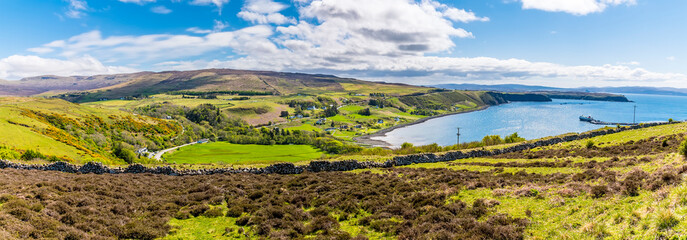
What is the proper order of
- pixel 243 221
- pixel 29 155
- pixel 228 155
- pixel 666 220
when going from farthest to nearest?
pixel 228 155
pixel 29 155
pixel 243 221
pixel 666 220

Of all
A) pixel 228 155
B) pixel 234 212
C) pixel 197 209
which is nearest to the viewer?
pixel 234 212

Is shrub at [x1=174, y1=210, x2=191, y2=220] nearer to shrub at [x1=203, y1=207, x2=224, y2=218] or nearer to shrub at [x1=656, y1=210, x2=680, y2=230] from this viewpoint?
shrub at [x1=203, y1=207, x2=224, y2=218]

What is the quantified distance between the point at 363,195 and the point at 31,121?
80.3 m

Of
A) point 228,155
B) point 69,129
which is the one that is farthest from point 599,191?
point 69,129

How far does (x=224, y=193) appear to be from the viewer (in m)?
22.7

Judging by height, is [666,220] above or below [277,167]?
above

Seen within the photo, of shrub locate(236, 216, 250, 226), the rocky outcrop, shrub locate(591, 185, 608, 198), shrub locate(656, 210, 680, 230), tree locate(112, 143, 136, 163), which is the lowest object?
tree locate(112, 143, 136, 163)

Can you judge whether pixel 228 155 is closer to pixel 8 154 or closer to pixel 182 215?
A: pixel 8 154

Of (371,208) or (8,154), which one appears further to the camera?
(8,154)

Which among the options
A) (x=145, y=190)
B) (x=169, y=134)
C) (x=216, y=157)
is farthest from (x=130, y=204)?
(x=169, y=134)

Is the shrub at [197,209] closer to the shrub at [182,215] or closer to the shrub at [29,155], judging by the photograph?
the shrub at [182,215]

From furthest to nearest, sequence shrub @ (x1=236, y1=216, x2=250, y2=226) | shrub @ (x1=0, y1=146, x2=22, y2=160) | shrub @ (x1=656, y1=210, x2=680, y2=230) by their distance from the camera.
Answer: shrub @ (x1=0, y1=146, x2=22, y2=160), shrub @ (x1=236, y1=216, x2=250, y2=226), shrub @ (x1=656, y1=210, x2=680, y2=230)

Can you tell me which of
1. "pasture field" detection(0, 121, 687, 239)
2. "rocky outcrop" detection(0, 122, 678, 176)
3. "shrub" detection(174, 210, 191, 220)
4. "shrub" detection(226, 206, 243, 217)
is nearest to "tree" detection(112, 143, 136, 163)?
"rocky outcrop" detection(0, 122, 678, 176)

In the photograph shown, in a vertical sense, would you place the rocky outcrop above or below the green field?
above
